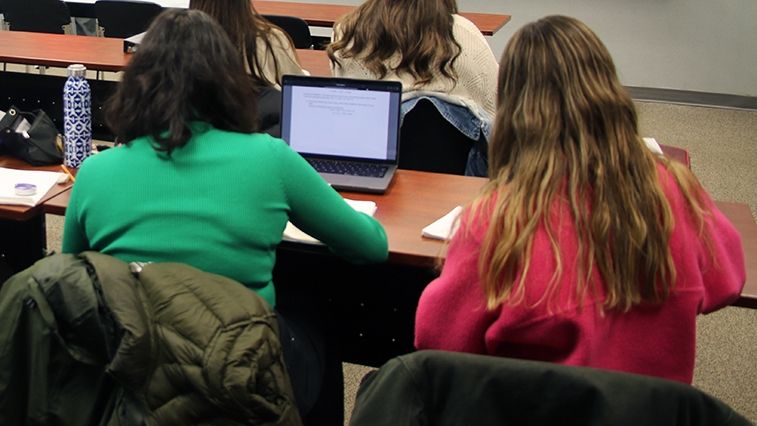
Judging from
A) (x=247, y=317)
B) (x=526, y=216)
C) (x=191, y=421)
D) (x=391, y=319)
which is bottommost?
(x=391, y=319)

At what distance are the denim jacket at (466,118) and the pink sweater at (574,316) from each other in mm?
1309

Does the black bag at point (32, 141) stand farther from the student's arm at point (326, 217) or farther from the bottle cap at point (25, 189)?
the student's arm at point (326, 217)

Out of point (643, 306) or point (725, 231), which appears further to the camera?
point (725, 231)

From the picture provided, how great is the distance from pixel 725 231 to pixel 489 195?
419mm

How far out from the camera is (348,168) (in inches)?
92.4

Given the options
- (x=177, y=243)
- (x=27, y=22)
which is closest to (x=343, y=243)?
(x=177, y=243)

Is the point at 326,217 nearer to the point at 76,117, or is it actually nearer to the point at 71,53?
the point at 76,117

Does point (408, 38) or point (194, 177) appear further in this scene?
point (408, 38)

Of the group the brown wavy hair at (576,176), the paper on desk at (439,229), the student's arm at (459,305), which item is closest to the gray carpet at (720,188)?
the brown wavy hair at (576,176)

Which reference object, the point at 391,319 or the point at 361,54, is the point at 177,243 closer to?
the point at 391,319

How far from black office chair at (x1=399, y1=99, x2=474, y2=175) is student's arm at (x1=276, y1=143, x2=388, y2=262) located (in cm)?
93

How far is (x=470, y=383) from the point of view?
3.28 feet

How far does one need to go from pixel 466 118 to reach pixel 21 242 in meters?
1.31

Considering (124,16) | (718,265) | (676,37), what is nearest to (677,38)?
(676,37)
